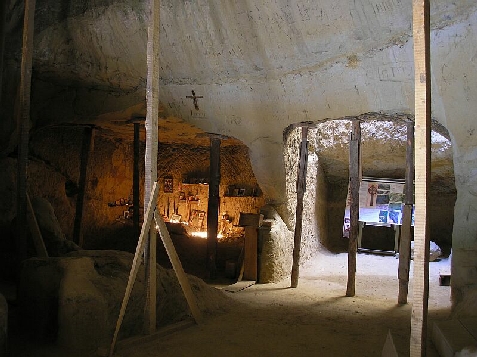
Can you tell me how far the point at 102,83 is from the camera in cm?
839

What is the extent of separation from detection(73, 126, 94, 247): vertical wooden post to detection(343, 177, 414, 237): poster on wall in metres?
6.98

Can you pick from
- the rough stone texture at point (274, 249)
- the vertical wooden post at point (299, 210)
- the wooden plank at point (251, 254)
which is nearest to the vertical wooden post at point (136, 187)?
the wooden plank at point (251, 254)

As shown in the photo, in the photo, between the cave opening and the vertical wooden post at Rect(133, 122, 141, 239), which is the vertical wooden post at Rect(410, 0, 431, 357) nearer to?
the cave opening

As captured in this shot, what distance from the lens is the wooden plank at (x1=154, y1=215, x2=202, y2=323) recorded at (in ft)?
14.2

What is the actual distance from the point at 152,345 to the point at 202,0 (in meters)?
4.83

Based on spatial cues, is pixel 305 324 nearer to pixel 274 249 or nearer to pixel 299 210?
pixel 299 210

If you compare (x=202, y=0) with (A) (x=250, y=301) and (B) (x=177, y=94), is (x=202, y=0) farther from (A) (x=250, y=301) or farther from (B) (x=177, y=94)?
(A) (x=250, y=301)

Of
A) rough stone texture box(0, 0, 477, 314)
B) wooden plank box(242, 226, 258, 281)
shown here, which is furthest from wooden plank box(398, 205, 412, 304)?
wooden plank box(242, 226, 258, 281)

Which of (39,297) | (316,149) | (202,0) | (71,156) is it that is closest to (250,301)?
(39,297)

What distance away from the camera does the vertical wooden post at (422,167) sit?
2650 mm

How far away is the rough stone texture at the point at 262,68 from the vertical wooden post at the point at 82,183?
71 centimetres

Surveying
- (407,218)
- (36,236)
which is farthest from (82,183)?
(407,218)

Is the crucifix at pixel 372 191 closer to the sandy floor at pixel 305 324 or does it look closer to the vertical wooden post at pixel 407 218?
the sandy floor at pixel 305 324

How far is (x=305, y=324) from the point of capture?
5.43 m
